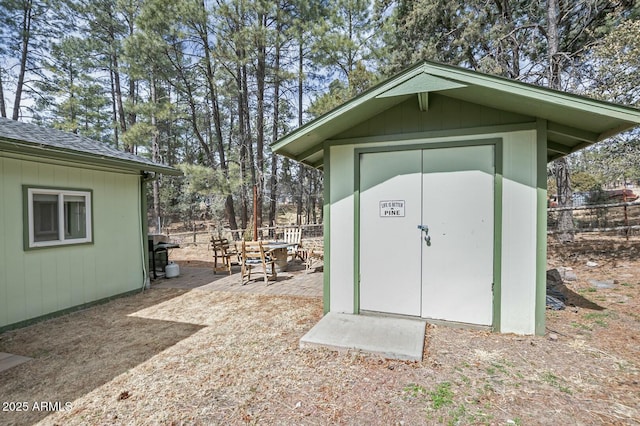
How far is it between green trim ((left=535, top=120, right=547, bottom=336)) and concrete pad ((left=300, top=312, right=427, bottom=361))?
1.27 m

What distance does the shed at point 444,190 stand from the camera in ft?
10.4

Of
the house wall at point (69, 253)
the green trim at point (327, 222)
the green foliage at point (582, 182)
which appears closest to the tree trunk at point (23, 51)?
the house wall at point (69, 253)

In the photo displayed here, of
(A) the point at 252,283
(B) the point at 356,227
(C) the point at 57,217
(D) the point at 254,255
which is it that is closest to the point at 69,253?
(C) the point at 57,217

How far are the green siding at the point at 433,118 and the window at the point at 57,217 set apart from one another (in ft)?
14.9

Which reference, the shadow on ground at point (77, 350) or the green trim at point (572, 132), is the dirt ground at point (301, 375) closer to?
the shadow on ground at point (77, 350)

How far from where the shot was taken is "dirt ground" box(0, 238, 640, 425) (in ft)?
6.95

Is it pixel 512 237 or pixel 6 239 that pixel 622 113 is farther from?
pixel 6 239

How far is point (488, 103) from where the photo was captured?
10.9 feet

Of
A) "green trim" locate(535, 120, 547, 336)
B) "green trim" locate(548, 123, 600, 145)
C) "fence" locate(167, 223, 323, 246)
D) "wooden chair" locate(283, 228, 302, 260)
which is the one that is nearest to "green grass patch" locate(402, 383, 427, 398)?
"green trim" locate(535, 120, 547, 336)

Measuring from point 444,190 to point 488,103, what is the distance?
1089 mm

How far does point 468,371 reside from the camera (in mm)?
2615

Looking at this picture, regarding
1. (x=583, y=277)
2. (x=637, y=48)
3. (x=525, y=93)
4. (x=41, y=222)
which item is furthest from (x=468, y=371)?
(x=637, y=48)

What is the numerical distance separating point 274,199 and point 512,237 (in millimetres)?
11018

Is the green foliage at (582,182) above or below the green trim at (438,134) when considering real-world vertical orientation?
above
